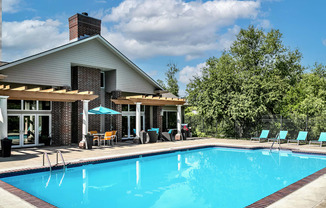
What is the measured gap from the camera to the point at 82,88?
55.3 feet

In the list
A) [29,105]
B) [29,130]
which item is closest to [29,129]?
[29,130]

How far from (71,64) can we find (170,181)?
35.2 ft

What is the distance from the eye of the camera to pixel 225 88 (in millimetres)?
20000

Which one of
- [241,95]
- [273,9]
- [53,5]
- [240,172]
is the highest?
[273,9]

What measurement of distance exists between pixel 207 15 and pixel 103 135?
12.5 metres

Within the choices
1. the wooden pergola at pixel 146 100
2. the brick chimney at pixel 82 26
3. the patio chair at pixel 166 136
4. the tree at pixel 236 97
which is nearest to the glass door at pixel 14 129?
the wooden pergola at pixel 146 100

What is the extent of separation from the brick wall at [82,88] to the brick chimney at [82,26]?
2.59 m

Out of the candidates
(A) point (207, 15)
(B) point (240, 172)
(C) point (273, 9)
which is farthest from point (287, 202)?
(C) point (273, 9)

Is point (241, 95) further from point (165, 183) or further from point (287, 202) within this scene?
point (287, 202)

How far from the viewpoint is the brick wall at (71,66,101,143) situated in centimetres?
1659

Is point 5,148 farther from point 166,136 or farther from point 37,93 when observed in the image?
point 166,136

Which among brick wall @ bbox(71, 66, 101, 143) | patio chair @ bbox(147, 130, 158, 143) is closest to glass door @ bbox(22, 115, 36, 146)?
brick wall @ bbox(71, 66, 101, 143)

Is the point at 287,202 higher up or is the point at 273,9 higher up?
the point at 273,9

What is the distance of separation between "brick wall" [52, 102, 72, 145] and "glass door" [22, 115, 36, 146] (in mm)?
1084
